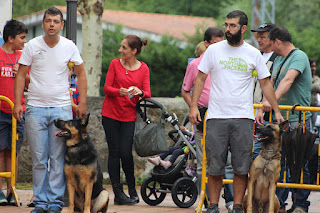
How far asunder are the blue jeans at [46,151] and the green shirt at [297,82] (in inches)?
104

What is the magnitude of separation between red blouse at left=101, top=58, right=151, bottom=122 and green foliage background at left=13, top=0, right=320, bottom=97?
14.0 meters

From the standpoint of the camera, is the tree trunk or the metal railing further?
the tree trunk

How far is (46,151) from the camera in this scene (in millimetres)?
6871

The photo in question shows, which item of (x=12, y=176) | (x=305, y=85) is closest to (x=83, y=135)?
(x=12, y=176)

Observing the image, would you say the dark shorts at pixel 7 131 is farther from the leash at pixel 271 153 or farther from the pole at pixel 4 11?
the leash at pixel 271 153

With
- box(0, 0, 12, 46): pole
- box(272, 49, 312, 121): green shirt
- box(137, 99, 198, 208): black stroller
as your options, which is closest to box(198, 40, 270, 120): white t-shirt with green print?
box(272, 49, 312, 121): green shirt

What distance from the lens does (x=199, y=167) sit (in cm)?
778

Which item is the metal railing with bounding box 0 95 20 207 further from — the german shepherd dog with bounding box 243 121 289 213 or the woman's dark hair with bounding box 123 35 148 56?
the german shepherd dog with bounding box 243 121 289 213

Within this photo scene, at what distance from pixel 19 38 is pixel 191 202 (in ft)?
10.2

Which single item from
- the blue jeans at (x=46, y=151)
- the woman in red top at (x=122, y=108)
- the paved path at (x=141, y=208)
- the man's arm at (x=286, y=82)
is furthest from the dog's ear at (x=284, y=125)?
the blue jeans at (x=46, y=151)

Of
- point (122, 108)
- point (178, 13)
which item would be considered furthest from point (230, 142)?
point (178, 13)

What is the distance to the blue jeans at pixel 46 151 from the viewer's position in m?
6.76

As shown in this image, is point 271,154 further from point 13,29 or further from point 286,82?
point 13,29

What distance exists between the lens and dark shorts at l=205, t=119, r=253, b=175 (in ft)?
21.8
